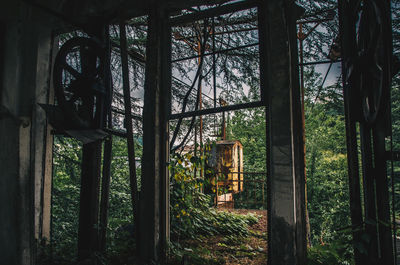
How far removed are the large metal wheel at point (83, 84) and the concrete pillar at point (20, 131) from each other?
0.79 m

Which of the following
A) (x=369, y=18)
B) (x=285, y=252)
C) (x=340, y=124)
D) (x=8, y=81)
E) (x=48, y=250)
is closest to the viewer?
(x=369, y=18)

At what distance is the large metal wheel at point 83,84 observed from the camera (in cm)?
293

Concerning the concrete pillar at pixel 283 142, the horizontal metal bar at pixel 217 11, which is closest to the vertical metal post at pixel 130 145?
the horizontal metal bar at pixel 217 11

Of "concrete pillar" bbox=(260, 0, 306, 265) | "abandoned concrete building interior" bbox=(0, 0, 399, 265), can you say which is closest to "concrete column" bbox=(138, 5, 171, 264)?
"abandoned concrete building interior" bbox=(0, 0, 399, 265)

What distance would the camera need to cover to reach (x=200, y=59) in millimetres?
3805

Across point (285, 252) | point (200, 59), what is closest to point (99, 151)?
point (200, 59)

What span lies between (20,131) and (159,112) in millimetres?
2051

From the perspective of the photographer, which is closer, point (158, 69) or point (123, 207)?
point (158, 69)

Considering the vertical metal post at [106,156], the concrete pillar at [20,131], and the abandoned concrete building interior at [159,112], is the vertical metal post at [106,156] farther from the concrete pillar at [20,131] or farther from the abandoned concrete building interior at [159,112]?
the concrete pillar at [20,131]

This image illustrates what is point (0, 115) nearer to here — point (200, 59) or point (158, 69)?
point (158, 69)

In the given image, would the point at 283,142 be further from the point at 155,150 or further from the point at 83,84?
the point at 83,84

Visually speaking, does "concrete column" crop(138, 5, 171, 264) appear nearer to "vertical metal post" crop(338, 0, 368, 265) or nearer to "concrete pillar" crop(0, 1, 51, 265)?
"concrete pillar" crop(0, 1, 51, 265)

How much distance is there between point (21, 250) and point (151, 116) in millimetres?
2607

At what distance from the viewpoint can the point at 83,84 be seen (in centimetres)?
315
